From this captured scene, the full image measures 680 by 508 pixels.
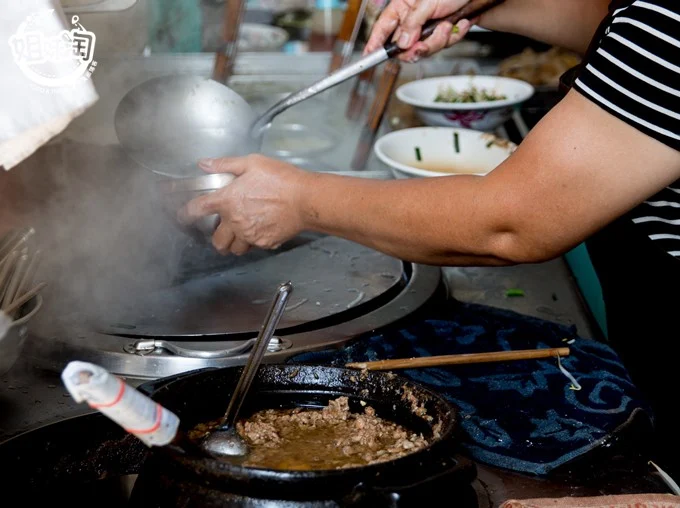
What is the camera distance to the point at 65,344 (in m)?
1.66

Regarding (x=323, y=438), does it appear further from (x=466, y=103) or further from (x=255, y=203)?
(x=466, y=103)

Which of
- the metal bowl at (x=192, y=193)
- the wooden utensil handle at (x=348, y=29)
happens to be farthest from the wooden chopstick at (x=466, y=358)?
the wooden utensil handle at (x=348, y=29)

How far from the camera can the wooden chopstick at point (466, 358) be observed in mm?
1568

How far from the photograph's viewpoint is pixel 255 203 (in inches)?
68.9

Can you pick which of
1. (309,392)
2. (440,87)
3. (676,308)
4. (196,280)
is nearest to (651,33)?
(676,308)

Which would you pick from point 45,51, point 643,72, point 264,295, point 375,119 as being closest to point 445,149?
point 375,119

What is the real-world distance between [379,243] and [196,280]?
62cm

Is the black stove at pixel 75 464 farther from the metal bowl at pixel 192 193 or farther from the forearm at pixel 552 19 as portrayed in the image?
the forearm at pixel 552 19

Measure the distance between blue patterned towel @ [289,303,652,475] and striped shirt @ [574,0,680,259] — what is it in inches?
21.6

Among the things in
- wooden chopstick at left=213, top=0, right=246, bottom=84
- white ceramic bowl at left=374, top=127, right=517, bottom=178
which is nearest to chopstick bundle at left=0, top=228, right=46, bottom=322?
white ceramic bowl at left=374, top=127, right=517, bottom=178

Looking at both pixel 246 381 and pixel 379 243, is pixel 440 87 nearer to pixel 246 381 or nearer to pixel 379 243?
pixel 379 243

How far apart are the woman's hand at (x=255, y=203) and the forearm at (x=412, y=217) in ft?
0.16

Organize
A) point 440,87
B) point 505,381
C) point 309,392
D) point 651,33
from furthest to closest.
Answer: point 440,87, point 505,381, point 309,392, point 651,33

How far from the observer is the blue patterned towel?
1.37 m
